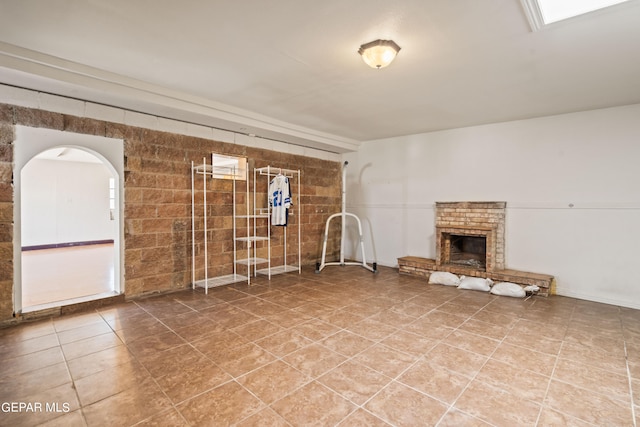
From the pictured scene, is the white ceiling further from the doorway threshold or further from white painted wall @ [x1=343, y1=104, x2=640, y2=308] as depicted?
the doorway threshold

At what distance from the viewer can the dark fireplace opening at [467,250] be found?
5.68 metres

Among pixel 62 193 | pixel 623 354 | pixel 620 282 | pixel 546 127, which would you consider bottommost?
pixel 623 354

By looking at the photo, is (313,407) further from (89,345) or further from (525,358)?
(89,345)

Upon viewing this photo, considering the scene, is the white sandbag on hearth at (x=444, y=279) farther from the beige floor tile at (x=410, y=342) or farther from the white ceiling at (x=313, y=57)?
the white ceiling at (x=313, y=57)

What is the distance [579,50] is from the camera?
9.11 feet

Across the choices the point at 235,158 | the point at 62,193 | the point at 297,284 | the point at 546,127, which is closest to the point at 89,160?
the point at 62,193

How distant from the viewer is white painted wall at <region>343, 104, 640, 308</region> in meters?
4.20

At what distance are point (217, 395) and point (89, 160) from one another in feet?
36.4

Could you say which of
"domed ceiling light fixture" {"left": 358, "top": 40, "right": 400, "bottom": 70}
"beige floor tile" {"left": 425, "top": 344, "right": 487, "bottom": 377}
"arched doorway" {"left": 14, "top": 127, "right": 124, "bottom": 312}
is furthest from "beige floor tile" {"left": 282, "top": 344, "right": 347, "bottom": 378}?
"arched doorway" {"left": 14, "top": 127, "right": 124, "bottom": 312}

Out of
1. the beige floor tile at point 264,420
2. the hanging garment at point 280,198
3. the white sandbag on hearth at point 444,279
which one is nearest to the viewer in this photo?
the beige floor tile at point 264,420

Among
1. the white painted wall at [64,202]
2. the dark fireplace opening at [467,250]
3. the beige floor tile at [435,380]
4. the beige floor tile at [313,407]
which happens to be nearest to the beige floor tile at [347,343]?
the beige floor tile at [435,380]

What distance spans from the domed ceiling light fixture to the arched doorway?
11.3 feet

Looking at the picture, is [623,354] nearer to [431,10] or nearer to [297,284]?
[431,10]

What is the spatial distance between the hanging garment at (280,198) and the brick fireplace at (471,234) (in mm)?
2810
